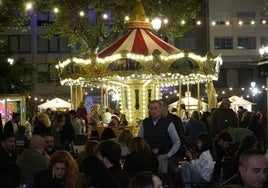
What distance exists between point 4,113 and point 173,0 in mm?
15429

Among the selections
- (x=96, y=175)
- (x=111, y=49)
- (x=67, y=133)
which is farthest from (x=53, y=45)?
(x=96, y=175)

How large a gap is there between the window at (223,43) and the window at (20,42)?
17597mm

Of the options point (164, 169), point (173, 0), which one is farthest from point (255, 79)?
point (164, 169)

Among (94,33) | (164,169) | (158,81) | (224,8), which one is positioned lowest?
(164,169)

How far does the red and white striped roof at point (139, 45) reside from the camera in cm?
2070

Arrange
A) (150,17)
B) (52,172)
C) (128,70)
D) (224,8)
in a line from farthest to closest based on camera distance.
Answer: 1. (224,8)
2. (150,17)
3. (128,70)
4. (52,172)

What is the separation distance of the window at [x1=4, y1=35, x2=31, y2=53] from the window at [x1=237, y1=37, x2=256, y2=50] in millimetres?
19817

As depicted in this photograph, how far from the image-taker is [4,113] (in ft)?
80.8

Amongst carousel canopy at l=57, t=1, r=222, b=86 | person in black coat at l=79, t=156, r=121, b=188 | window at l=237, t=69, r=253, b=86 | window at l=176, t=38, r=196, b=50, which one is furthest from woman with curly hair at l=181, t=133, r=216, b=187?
window at l=237, t=69, r=253, b=86

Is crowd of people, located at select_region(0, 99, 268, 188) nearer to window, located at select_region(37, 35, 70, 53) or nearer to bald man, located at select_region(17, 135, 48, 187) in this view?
bald man, located at select_region(17, 135, 48, 187)

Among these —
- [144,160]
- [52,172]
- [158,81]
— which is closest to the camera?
[52,172]

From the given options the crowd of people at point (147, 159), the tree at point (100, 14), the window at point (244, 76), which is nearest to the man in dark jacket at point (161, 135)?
the crowd of people at point (147, 159)

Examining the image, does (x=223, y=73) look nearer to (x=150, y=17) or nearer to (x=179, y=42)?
(x=179, y=42)

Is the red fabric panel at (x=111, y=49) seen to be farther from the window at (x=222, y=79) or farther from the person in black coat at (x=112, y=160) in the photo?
the window at (x=222, y=79)
